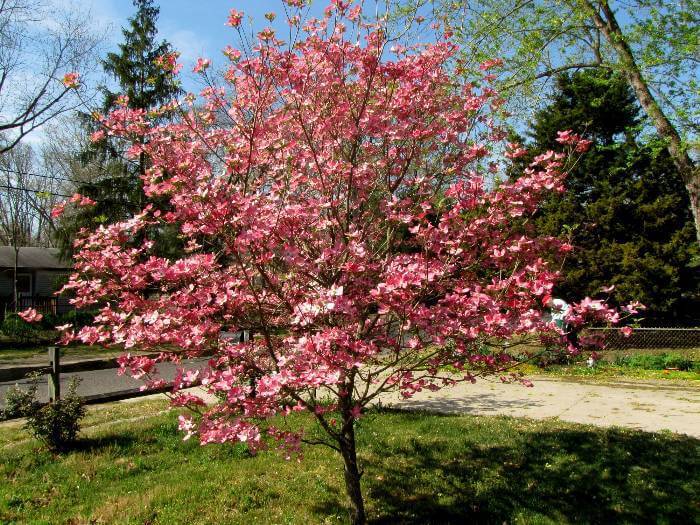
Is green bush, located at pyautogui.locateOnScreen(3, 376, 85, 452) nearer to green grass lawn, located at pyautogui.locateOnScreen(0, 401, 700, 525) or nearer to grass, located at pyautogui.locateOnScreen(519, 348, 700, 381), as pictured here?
green grass lawn, located at pyautogui.locateOnScreen(0, 401, 700, 525)

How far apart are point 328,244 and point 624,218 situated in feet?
44.1

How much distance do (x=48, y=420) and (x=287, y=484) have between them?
2768mm

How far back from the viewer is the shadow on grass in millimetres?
4109

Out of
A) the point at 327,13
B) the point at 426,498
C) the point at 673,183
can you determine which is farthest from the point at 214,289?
the point at 673,183

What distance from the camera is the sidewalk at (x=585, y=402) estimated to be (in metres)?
6.84

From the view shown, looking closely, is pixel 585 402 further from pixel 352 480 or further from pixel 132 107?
pixel 132 107

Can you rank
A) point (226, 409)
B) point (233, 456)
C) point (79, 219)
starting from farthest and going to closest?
1. point (79, 219)
2. point (233, 456)
3. point (226, 409)

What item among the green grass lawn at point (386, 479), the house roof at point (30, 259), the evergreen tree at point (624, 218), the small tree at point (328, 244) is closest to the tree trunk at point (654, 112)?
the evergreen tree at point (624, 218)

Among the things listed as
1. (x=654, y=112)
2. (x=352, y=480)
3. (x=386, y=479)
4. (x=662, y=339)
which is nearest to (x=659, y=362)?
(x=662, y=339)

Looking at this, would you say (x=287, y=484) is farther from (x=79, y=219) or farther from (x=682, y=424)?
(x=79, y=219)

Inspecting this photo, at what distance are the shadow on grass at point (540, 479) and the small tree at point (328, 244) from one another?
2.94 feet

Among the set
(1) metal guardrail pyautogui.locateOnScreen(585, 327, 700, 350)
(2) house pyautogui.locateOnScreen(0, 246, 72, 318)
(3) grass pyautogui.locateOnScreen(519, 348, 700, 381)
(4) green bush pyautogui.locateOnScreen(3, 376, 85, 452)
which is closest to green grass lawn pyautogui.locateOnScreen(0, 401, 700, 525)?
(4) green bush pyautogui.locateOnScreen(3, 376, 85, 452)

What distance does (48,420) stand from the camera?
5.41 m

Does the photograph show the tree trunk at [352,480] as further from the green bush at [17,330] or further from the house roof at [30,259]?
the house roof at [30,259]
